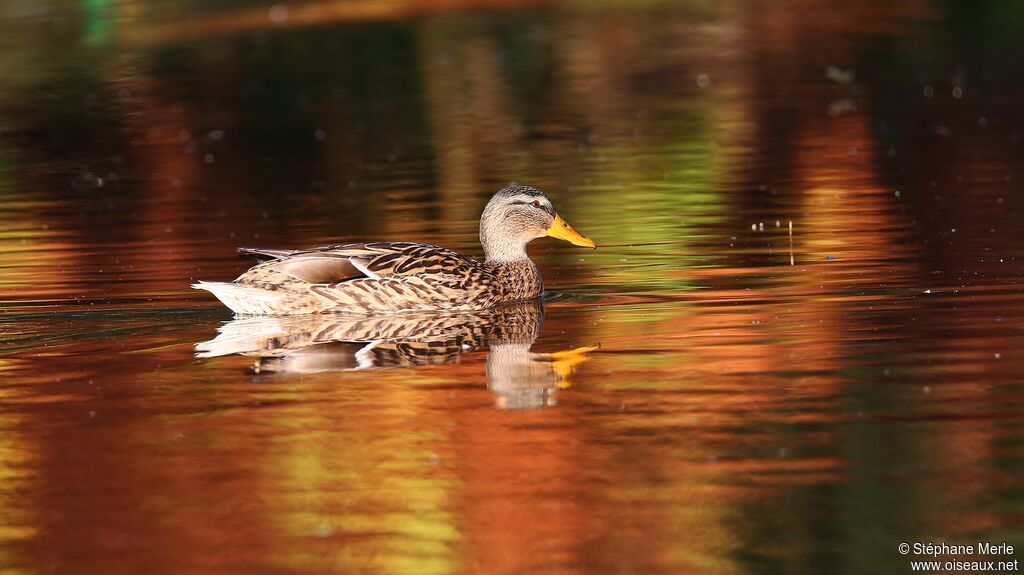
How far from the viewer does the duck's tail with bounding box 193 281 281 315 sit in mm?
12633

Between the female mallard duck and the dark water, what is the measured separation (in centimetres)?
27

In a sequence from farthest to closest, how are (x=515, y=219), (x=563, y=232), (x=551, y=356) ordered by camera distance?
(x=563, y=232), (x=515, y=219), (x=551, y=356)

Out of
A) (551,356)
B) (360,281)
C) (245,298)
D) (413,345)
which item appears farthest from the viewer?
(360,281)

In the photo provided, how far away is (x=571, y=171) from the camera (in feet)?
74.2

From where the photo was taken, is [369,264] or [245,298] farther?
[369,264]

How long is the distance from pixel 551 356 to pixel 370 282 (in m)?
2.25

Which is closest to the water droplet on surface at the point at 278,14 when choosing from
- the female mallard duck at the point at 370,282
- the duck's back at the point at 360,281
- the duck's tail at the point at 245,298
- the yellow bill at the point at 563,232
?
the yellow bill at the point at 563,232

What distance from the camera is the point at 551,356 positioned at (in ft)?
36.8

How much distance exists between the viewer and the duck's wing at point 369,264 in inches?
513

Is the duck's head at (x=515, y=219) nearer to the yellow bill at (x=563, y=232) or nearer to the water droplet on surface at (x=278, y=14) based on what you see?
the yellow bill at (x=563, y=232)

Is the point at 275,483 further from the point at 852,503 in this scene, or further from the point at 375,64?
the point at 375,64

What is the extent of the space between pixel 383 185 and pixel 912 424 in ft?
44.0

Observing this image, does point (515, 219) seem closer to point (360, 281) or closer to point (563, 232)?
point (563, 232)

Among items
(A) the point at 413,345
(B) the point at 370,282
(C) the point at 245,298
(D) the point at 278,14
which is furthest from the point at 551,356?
(D) the point at 278,14
